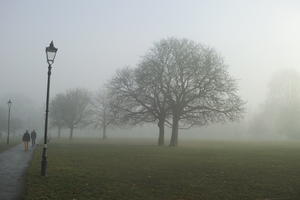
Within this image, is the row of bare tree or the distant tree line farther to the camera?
the distant tree line

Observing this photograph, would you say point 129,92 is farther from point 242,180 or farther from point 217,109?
point 242,180

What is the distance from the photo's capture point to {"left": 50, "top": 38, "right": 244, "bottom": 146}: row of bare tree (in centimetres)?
4116

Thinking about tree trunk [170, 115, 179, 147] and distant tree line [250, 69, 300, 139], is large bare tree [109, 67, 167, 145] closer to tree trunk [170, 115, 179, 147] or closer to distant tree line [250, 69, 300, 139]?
tree trunk [170, 115, 179, 147]

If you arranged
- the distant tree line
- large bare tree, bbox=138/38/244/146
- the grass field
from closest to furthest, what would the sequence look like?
1. the grass field
2. large bare tree, bbox=138/38/244/146
3. the distant tree line

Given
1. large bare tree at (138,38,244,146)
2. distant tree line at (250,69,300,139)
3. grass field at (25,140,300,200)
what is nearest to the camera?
grass field at (25,140,300,200)

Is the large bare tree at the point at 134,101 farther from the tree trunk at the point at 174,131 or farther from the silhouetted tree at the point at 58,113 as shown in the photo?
the silhouetted tree at the point at 58,113

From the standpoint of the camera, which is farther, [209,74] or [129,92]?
[129,92]

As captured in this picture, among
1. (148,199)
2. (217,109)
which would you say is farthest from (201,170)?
(217,109)

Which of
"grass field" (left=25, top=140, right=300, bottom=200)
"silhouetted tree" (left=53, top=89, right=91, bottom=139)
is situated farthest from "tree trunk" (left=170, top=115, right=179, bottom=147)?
"silhouetted tree" (left=53, top=89, right=91, bottom=139)

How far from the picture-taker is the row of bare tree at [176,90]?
41156 mm

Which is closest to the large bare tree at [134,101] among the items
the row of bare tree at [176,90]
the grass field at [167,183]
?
the row of bare tree at [176,90]

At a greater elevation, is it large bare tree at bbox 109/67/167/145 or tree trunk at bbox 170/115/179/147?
large bare tree at bbox 109/67/167/145

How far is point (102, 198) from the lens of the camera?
1159cm

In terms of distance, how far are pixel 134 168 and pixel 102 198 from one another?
8.10m
